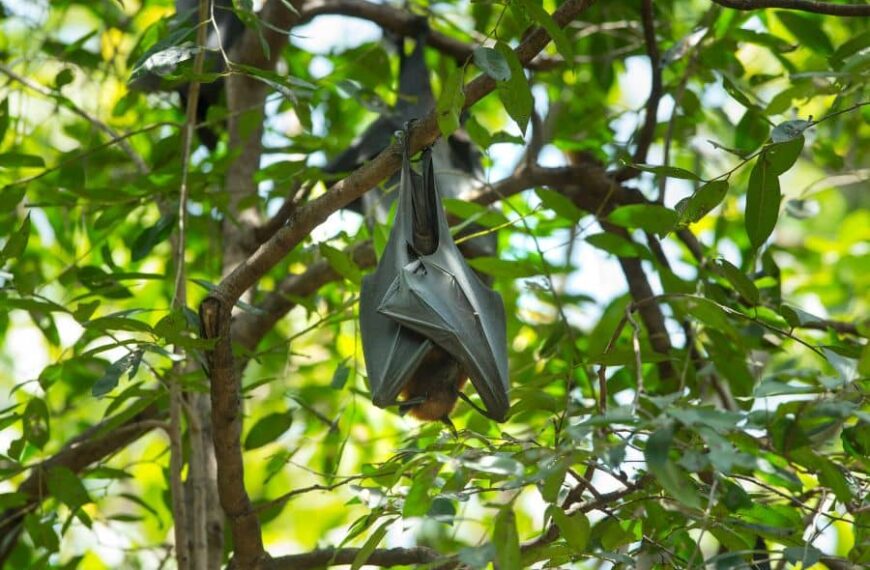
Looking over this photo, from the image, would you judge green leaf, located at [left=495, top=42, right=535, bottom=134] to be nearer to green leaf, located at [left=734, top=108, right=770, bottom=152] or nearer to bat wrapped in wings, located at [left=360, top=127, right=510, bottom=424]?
bat wrapped in wings, located at [left=360, top=127, right=510, bottom=424]

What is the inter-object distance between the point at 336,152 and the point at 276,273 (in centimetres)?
56

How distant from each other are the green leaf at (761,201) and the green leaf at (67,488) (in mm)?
2049

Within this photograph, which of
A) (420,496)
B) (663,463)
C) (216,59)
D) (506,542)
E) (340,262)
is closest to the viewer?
(663,463)

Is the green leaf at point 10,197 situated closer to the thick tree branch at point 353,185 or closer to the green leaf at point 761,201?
the thick tree branch at point 353,185

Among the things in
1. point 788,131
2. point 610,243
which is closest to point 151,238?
point 610,243

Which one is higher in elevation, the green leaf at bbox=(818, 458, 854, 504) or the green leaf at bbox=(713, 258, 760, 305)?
the green leaf at bbox=(713, 258, 760, 305)

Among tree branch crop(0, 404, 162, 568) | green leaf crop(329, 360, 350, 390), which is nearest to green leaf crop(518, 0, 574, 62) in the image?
green leaf crop(329, 360, 350, 390)

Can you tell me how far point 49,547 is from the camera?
10.7 ft

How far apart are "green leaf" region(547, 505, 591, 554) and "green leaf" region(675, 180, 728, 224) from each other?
0.70m

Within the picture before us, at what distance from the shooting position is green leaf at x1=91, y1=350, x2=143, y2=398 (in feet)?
7.93

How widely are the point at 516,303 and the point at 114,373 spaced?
203 centimetres

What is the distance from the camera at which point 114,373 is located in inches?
97.7

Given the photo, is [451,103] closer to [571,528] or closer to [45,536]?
[571,528]

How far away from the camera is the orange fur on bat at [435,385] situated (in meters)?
3.46
